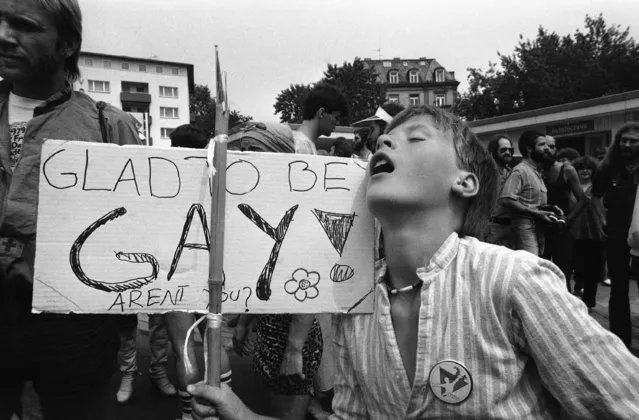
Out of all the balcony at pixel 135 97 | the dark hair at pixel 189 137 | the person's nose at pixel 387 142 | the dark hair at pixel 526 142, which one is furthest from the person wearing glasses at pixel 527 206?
the balcony at pixel 135 97

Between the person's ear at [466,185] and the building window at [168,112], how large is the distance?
6197cm

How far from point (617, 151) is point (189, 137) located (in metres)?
3.52

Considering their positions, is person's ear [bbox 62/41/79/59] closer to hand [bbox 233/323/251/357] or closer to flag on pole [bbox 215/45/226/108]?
flag on pole [bbox 215/45/226/108]

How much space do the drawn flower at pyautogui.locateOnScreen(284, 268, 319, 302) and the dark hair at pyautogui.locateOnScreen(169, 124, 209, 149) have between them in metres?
2.77

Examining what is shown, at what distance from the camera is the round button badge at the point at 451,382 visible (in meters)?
1.17

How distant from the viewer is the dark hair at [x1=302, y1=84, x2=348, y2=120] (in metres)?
3.72

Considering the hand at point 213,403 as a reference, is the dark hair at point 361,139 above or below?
above

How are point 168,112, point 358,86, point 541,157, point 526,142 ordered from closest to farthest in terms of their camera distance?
point 526,142, point 541,157, point 358,86, point 168,112

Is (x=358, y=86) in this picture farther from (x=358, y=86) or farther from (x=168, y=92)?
(x=168, y=92)

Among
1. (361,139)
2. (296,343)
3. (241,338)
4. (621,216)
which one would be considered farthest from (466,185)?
(361,139)

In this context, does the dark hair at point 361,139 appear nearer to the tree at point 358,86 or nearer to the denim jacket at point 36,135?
the denim jacket at point 36,135

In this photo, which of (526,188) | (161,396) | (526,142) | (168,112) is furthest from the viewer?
(168,112)

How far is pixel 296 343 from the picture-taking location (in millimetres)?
2258

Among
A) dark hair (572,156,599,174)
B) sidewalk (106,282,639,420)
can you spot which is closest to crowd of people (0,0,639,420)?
sidewalk (106,282,639,420)
